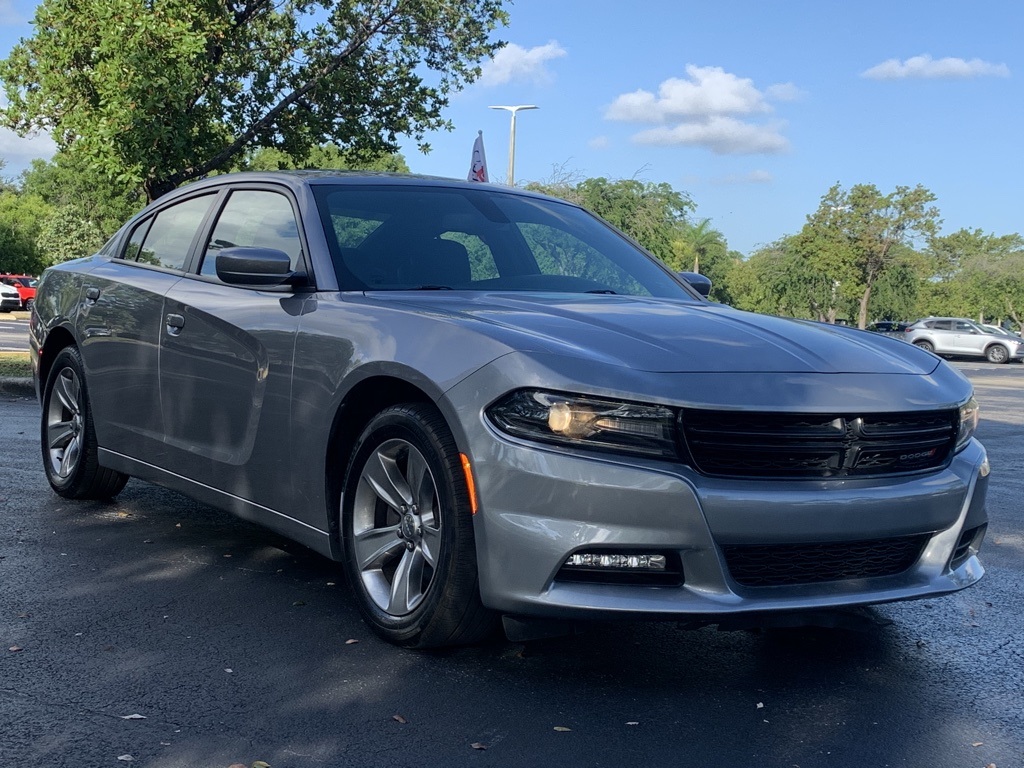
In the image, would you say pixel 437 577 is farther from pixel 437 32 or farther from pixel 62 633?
pixel 437 32

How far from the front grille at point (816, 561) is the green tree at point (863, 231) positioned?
172 ft

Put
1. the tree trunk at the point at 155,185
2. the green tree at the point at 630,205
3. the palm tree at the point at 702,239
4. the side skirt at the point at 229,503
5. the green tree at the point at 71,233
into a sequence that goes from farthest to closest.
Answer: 1. the palm tree at the point at 702,239
2. the green tree at the point at 71,233
3. the green tree at the point at 630,205
4. the tree trunk at the point at 155,185
5. the side skirt at the point at 229,503

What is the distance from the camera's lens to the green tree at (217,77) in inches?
497

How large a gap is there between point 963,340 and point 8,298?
3484 centimetres

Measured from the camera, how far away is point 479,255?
15.6ft

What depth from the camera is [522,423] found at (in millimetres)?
3342

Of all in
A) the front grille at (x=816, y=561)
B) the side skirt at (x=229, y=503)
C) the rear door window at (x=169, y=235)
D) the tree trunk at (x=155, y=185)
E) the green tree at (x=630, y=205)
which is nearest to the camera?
the front grille at (x=816, y=561)

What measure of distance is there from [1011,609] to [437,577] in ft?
8.07

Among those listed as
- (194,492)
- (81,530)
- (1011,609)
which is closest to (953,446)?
(1011,609)

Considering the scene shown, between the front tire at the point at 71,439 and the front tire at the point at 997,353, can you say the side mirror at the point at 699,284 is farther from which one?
the front tire at the point at 997,353

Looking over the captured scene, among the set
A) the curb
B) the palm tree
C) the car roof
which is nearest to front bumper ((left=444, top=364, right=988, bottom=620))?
the car roof

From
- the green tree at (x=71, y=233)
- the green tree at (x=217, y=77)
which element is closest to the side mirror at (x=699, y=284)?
the green tree at (x=217, y=77)

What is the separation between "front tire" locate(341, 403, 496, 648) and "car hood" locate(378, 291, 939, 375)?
405 millimetres

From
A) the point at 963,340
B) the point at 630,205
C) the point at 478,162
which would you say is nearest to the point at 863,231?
the point at 963,340
